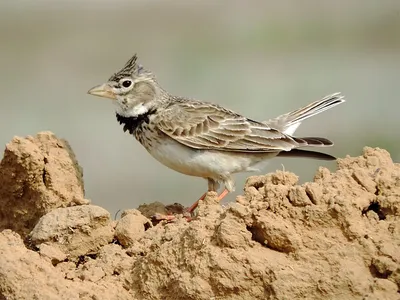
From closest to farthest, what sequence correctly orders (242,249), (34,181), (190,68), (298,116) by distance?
(242,249) → (34,181) → (298,116) → (190,68)

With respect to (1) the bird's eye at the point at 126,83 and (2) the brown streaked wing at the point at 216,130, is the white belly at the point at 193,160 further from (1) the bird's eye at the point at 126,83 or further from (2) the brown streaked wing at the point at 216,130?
(1) the bird's eye at the point at 126,83

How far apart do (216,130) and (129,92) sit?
0.81m

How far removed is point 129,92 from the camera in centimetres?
1047

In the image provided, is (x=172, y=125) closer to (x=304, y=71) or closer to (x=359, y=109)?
(x=359, y=109)

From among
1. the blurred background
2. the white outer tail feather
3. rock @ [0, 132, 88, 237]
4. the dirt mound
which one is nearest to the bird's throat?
the white outer tail feather

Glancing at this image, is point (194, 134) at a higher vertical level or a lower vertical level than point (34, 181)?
higher

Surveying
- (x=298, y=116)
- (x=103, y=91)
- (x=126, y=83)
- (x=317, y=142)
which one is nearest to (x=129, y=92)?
(x=126, y=83)

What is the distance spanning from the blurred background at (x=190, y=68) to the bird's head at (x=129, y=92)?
343 cm

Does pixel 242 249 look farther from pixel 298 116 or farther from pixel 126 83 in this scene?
pixel 298 116

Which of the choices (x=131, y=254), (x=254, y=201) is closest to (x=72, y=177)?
(x=131, y=254)

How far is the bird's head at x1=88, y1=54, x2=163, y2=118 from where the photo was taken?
1042 centimetres

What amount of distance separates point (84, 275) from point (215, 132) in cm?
375

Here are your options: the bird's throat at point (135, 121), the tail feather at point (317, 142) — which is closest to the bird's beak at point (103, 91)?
the bird's throat at point (135, 121)

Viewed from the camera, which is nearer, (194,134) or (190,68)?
(194,134)
